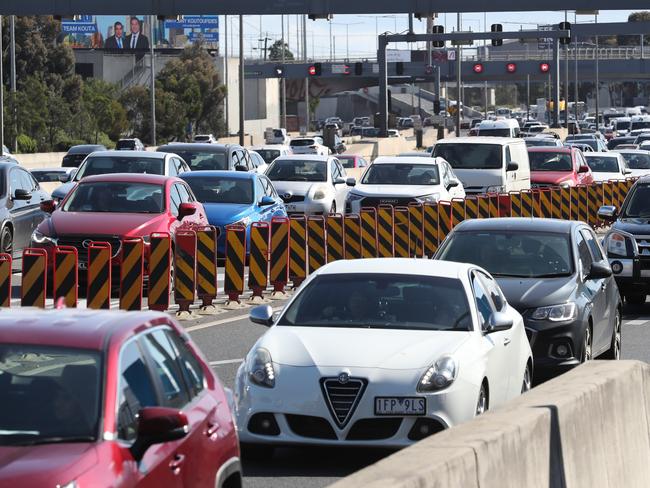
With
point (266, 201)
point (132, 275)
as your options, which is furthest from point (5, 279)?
point (266, 201)

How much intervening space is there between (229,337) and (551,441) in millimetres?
10955

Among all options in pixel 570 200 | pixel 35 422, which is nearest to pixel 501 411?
pixel 35 422

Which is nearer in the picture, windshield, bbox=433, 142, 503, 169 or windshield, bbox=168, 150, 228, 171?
windshield, bbox=168, 150, 228, 171

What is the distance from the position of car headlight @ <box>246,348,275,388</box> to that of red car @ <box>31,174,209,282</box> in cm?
975

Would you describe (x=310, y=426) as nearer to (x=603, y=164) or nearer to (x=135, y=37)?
(x=603, y=164)

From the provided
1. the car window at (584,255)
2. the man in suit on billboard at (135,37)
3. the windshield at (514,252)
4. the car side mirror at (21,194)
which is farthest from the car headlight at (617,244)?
the man in suit on billboard at (135,37)

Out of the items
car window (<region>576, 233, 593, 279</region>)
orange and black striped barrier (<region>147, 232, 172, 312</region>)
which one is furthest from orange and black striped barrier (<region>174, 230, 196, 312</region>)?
car window (<region>576, 233, 593, 279</region>)

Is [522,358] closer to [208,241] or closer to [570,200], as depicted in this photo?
[208,241]

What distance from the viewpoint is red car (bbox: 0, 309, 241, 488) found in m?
5.99

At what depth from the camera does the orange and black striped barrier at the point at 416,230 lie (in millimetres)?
28453

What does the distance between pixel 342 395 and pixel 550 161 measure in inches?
1281

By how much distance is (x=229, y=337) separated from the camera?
710 inches

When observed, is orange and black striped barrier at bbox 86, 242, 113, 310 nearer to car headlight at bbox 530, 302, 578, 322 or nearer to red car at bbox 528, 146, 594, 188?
car headlight at bbox 530, 302, 578, 322

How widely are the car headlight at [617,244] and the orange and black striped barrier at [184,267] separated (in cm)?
561
